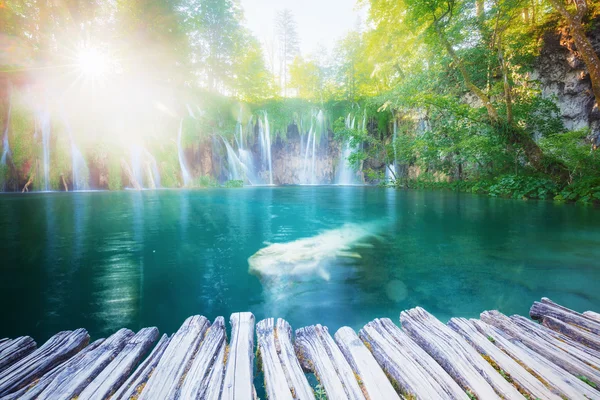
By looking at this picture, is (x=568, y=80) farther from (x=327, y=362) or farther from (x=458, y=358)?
(x=327, y=362)

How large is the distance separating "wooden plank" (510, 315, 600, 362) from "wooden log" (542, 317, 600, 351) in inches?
3.1

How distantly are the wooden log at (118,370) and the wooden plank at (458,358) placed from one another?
5.94 ft

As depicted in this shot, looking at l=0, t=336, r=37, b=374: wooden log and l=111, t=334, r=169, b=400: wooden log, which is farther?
l=0, t=336, r=37, b=374: wooden log

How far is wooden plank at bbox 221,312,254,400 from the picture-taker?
1.30 m

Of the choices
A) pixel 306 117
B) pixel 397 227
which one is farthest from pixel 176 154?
pixel 397 227

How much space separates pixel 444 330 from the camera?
72.0 inches

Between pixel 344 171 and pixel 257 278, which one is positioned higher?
pixel 344 171

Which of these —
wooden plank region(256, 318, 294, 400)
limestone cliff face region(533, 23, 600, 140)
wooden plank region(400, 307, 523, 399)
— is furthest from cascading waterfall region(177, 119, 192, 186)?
limestone cliff face region(533, 23, 600, 140)

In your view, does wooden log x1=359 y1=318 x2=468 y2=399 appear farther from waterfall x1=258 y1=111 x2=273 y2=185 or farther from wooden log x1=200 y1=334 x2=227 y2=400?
waterfall x1=258 y1=111 x2=273 y2=185

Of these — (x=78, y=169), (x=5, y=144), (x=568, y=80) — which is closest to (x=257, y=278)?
(x=568, y=80)

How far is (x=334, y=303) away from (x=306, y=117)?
26.6 metres

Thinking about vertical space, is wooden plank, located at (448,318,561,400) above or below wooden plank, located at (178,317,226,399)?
below

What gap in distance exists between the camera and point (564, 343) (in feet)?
5.57

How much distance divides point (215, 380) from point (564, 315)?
2607 mm
